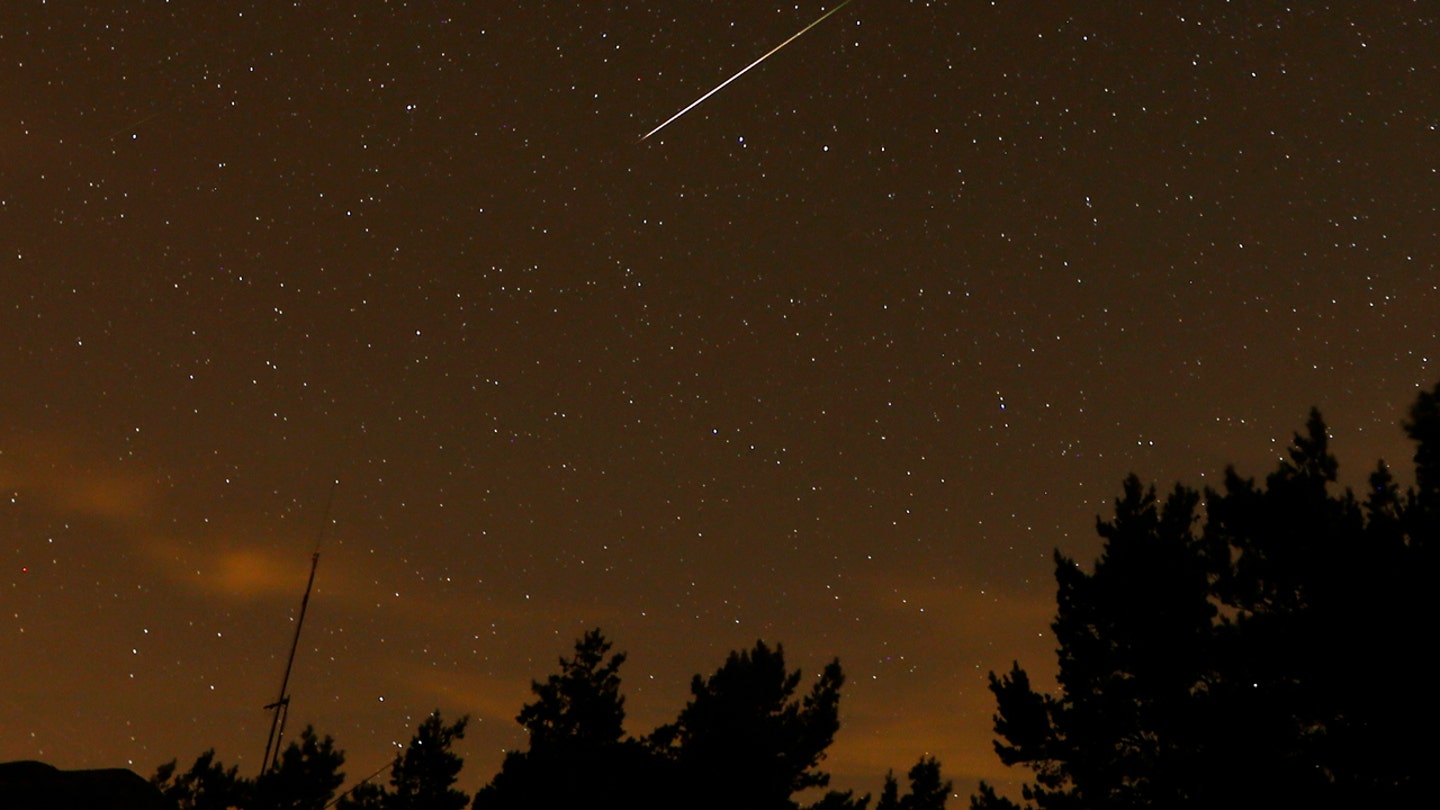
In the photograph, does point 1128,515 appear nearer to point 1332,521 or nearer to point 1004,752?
point 1004,752

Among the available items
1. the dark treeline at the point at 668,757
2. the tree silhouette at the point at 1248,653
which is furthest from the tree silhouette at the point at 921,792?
the tree silhouette at the point at 1248,653

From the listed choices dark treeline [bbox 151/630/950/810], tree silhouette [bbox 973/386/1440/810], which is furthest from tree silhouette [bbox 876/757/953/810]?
tree silhouette [bbox 973/386/1440/810]

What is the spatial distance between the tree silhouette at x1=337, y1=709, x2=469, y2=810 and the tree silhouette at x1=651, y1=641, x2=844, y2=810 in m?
9.44

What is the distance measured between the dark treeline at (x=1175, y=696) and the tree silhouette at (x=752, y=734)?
0.19 feet

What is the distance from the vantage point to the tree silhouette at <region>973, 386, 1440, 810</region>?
13516mm

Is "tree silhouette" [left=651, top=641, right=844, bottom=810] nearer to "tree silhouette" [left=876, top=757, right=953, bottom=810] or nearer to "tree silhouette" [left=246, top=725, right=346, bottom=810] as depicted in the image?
"tree silhouette" [left=876, top=757, right=953, bottom=810]

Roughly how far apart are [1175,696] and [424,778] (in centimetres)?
2566

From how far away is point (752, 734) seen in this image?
94.6 ft

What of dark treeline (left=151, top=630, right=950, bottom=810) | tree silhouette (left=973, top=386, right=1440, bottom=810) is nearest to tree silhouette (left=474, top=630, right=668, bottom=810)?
dark treeline (left=151, top=630, right=950, bottom=810)

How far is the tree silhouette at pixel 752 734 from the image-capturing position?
28531 mm

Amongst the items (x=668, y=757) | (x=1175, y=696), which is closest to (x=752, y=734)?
(x=668, y=757)

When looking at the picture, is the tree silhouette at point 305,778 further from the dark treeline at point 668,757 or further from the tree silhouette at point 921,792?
the tree silhouette at point 921,792

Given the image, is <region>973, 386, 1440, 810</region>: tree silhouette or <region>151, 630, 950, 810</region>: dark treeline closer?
<region>973, 386, 1440, 810</region>: tree silhouette

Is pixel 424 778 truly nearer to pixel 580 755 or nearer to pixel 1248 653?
pixel 580 755
